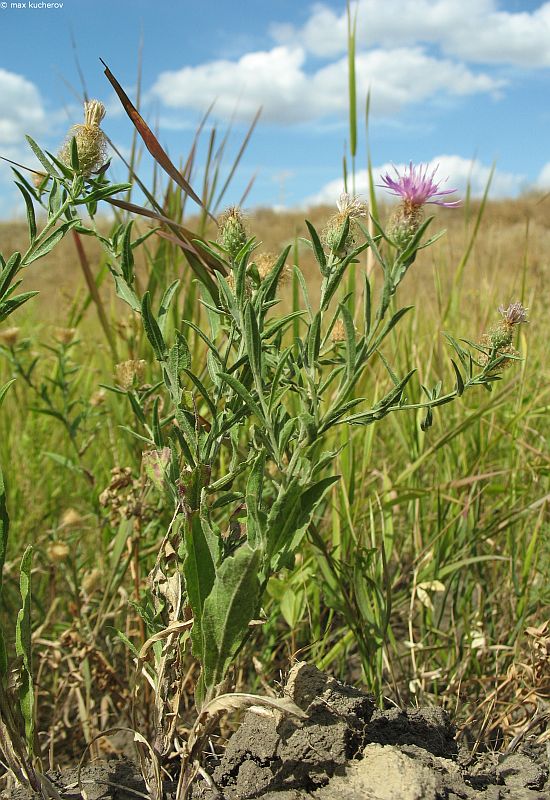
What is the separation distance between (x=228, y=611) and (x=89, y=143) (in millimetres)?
620

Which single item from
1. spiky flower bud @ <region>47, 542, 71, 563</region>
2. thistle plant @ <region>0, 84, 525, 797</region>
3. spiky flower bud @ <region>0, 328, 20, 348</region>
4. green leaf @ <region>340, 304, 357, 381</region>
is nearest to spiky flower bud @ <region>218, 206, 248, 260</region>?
thistle plant @ <region>0, 84, 525, 797</region>

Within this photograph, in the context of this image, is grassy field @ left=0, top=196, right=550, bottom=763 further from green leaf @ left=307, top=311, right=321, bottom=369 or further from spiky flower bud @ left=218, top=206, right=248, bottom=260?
green leaf @ left=307, top=311, right=321, bottom=369

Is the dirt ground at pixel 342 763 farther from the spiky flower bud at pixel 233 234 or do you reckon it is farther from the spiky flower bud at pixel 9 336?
the spiky flower bud at pixel 9 336

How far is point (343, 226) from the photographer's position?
3.01 ft

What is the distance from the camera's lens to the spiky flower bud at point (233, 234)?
1.03 metres

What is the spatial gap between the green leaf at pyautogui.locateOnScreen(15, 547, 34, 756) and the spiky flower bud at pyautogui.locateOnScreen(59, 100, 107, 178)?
20.3 inches

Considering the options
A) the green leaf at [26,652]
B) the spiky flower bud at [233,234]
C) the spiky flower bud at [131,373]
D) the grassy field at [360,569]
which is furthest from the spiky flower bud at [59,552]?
the spiky flower bud at [233,234]

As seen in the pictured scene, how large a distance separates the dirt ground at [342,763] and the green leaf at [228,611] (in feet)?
0.27

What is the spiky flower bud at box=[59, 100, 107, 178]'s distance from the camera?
38.2 inches

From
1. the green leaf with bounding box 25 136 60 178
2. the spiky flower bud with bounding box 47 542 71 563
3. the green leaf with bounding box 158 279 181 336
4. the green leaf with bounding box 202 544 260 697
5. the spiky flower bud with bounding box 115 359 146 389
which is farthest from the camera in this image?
the spiky flower bud with bounding box 47 542 71 563

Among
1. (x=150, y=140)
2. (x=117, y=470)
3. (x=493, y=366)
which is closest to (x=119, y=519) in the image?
(x=117, y=470)

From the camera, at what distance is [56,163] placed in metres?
0.95

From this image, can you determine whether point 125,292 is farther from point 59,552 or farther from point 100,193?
point 59,552

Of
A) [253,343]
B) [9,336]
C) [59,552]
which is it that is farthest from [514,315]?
[9,336]
